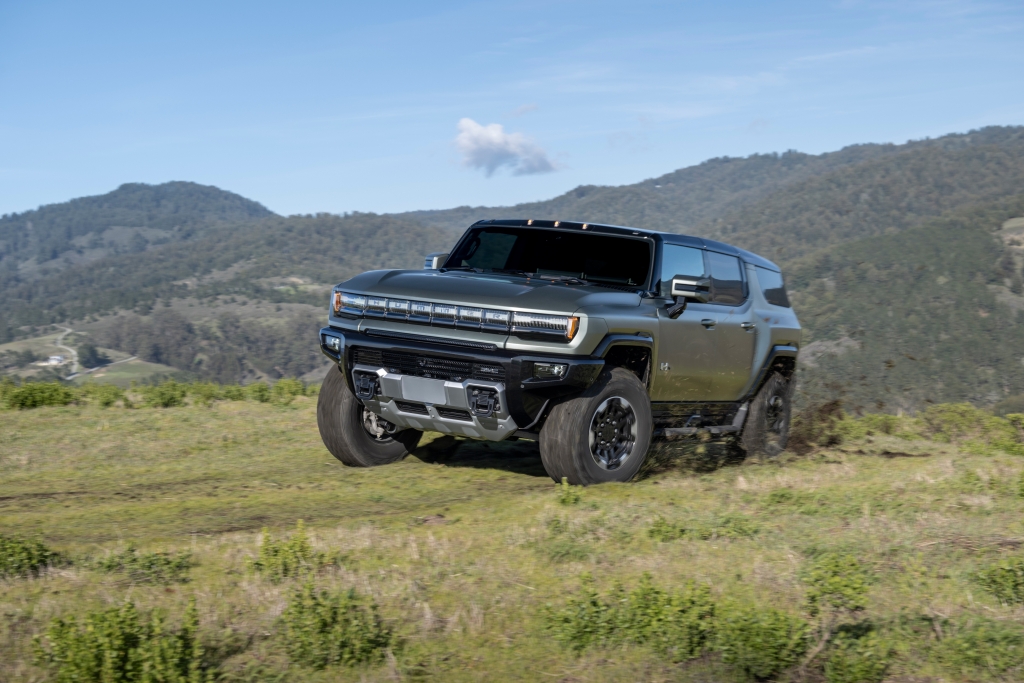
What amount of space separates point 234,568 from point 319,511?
1498mm

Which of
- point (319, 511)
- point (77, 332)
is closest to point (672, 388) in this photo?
point (319, 511)

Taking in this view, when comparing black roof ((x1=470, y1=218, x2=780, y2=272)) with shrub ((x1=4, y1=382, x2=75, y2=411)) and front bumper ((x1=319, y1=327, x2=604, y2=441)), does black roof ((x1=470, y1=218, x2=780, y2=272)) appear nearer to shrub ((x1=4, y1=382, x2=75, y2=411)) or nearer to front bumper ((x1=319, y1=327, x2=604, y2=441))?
front bumper ((x1=319, y1=327, x2=604, y2=441))

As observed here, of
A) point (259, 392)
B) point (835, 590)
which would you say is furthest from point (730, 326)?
point (259, 392)

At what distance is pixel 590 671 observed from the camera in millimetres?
4129

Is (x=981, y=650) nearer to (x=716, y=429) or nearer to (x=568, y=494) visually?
(x=568, y=494)

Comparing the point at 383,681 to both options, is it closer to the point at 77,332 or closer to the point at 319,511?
the point at 319,511

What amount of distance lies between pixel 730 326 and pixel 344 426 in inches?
140

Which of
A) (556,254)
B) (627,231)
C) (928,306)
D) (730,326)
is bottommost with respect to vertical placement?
(928,306)

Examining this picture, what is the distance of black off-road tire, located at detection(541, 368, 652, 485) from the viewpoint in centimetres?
709

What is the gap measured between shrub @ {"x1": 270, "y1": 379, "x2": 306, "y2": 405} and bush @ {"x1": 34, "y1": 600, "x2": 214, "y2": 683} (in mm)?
10694

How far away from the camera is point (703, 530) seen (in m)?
6.12

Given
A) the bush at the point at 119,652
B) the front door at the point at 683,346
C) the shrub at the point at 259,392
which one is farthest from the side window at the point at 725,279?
the shrub at the point at 259,392

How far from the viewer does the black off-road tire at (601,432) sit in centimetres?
709

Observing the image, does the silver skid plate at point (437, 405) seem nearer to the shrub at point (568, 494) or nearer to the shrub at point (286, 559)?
the shrub at point (568, 494)
